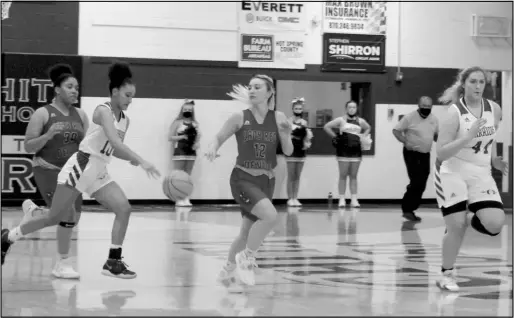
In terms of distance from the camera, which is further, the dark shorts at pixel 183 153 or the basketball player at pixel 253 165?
the dark shorts at pixel 183 153

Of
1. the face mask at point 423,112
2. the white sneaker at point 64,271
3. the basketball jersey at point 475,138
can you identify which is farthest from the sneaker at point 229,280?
the face mask at point 423,112

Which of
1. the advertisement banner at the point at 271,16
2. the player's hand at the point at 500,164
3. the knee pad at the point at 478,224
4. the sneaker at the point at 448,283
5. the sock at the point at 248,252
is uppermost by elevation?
the advertisement banner at the point at 271,16

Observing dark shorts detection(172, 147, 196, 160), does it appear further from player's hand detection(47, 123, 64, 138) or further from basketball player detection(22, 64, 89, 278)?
player's hand detection(47, 123, 64, 138)

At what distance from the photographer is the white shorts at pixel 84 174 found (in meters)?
7.43

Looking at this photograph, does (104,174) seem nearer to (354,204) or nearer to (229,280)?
(229,280)

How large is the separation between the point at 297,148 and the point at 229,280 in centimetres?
1015

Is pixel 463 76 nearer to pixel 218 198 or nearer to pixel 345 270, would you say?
pixel 345 270

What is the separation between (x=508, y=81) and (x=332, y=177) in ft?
15.0

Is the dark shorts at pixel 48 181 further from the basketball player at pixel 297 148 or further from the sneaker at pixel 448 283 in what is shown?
the basketball player at pixel 297 148

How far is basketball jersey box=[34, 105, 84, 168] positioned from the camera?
27.2ft

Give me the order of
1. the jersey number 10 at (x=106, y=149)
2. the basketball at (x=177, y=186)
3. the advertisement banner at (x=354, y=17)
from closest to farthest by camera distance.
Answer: the jersey number 10 at (x=106, y=149), the basketball at (x=177, y=186), the advertisement banner at (x=354, y=17)

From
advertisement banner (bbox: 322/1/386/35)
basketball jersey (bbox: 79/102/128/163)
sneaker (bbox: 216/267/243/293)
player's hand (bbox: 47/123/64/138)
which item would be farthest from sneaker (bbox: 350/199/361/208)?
basketball jersey (bbox: 79/102/128/163)

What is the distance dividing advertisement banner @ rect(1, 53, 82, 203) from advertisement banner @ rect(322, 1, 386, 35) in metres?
5.82

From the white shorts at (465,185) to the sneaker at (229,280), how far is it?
178cm
